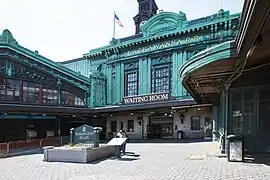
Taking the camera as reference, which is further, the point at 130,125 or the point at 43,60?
the point at 43,60

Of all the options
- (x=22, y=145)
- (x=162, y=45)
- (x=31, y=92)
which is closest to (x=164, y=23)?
(x=162, y=45)

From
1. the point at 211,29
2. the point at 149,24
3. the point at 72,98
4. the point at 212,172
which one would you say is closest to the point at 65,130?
the point at 72,98

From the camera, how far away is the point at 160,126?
1218 inches

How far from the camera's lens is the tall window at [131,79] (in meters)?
34.3

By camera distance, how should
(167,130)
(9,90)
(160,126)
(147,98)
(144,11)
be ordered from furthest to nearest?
(144,11), (147,98), (160,126), (167,130), (9,90)

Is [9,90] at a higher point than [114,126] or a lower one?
higher

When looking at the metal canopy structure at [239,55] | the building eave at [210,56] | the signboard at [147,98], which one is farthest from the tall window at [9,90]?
the building eave at [210,56]

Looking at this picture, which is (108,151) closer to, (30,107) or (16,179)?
(16,179)

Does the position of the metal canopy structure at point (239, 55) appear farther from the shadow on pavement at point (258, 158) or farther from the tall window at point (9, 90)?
the tall window at point (9, 90)

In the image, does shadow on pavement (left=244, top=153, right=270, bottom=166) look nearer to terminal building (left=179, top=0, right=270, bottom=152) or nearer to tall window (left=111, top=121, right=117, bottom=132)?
terminal building (left=179, top=0, right=270, bottom=152)

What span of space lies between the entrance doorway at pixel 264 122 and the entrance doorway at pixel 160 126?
17.4 meters

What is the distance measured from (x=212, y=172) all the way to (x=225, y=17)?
884 inches

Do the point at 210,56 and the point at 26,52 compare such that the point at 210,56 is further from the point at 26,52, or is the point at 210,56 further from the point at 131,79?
the point at 26,52

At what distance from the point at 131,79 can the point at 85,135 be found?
68.3ft
